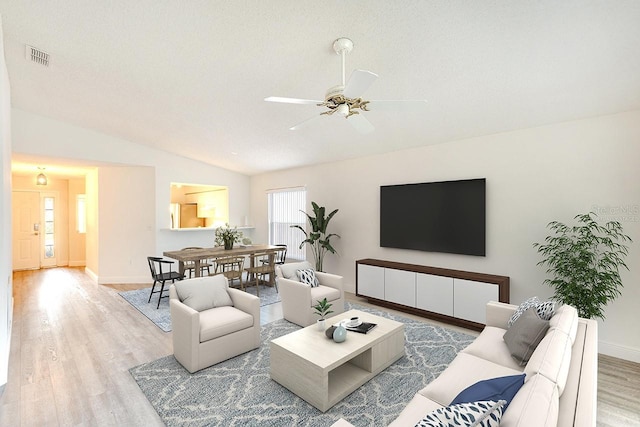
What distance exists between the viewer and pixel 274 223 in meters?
7.92

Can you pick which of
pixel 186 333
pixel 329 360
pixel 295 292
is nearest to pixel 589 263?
pixel 329 360

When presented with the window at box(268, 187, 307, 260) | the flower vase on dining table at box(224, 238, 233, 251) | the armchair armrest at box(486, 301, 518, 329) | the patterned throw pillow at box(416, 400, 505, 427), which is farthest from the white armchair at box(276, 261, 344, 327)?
the patterned throw pillow at box(416, 400, 505, 427)

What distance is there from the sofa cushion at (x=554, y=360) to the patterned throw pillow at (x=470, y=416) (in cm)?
38

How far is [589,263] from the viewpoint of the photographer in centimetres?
327

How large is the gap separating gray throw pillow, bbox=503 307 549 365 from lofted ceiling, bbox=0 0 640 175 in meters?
2.17

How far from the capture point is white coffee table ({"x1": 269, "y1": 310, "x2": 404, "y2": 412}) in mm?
2398

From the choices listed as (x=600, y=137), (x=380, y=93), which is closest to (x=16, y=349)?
(x=380, y=93)

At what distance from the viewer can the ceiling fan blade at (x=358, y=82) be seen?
2.03 metres

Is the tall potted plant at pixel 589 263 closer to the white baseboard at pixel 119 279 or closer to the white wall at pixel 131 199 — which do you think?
the white wall at pixel 131 199

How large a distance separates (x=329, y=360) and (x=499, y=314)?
1826 millimetres

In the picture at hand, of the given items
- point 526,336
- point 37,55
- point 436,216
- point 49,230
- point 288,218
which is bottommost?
point 526,336

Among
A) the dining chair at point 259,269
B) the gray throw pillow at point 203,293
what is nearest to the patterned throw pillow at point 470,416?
the gray throw pillow at point 203,293

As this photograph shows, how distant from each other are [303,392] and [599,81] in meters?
3.83

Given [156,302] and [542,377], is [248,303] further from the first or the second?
[542,377]
